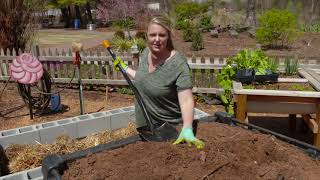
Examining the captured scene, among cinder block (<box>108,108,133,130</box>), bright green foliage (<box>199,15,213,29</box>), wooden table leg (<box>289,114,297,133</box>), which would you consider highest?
bright green foliage (<box>199,15,213,29</box>)

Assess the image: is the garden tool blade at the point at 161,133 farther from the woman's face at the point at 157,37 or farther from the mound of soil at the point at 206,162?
the woman's face at the point at 157,37

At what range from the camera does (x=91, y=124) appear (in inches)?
153

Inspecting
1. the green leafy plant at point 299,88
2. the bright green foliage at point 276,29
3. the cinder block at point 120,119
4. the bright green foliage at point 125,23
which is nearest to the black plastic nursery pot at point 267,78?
the green leafy plant at point 299,88

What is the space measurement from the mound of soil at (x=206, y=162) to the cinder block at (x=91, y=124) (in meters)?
1.84

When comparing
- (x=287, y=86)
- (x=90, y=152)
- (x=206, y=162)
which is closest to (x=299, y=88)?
(x=287, y=86)

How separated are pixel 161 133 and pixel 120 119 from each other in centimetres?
194

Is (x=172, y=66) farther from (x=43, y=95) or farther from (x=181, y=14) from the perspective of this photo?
(x=181, y=14)

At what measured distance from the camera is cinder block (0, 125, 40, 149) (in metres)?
3.43

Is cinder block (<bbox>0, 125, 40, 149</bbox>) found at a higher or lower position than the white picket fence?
lower

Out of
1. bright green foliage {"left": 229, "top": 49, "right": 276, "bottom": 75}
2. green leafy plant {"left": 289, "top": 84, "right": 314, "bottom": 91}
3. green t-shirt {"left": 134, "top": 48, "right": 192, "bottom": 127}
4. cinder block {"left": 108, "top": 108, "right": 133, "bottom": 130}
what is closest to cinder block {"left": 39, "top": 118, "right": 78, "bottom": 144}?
cinder block {"left": 108, "top": 108, "right": 133, "bottom": 130}

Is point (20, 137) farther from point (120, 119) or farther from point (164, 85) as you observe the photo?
point (164, 85)

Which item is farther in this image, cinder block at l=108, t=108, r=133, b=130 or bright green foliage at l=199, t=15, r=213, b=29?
bright green foliage at l=199, t=15, r=213, b=29

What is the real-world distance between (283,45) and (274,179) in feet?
41.2

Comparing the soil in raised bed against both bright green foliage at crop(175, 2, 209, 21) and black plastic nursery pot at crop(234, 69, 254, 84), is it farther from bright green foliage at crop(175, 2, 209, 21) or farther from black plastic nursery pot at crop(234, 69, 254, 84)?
bright green foliage at crop(175, 2, 209, 21)
